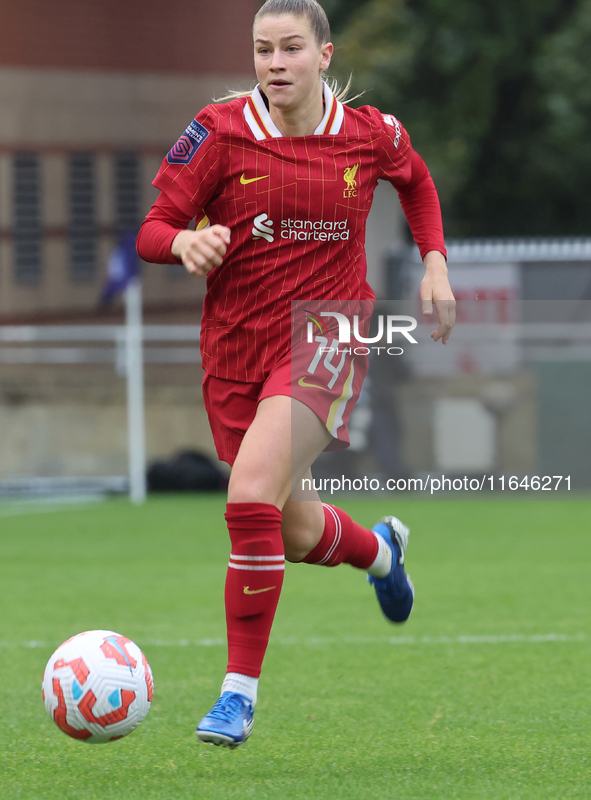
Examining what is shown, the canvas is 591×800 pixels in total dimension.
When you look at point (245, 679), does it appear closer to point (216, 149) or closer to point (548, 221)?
point (216, 149)

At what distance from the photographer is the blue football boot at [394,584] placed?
15.0 ft

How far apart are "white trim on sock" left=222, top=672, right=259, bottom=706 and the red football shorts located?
25.7 inches

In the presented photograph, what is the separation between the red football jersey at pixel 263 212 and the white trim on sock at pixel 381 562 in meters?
1.10

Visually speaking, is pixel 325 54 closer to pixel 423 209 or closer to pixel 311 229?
pixel 311 229

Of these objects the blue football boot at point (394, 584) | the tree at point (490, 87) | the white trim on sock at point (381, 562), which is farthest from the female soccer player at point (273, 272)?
the tree at point (490, 87)

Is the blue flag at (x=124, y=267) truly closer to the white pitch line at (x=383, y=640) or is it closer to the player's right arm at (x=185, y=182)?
the white pitch line at (x=383, y=640)

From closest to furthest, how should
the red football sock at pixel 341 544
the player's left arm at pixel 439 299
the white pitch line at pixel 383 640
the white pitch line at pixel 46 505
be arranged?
the player's left arm at pixel 439 299, the red football sock at pixel 341 544, the white pitch line at pixel 383 640, the white pitch line at pixel 46 505

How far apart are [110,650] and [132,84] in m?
16.0

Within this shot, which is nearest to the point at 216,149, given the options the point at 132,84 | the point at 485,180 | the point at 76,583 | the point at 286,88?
the point at 286,88

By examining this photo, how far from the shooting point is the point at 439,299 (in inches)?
149

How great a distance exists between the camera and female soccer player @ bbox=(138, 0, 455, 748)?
344cm

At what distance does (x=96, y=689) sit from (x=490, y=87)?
64.0 ft

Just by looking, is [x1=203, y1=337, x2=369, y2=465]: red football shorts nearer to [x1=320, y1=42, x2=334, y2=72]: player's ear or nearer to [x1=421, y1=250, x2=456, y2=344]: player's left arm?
[x1=421, y1=250, x2=456, y2=344]: player's left arm

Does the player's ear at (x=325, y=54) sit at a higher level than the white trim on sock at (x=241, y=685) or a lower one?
higher
